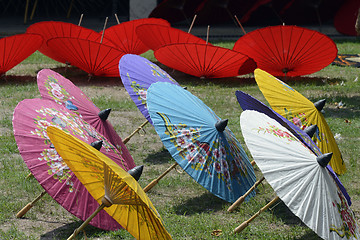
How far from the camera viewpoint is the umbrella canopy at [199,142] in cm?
372

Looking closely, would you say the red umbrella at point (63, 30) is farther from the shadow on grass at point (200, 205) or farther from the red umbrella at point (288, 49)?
the shadow on grass at point (200, 205)

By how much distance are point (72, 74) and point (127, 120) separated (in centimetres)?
247

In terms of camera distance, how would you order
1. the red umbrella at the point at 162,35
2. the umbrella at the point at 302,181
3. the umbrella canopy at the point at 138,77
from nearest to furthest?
1. the umbrella at the point at 302,181
2. the umbrella canopy at the point at 138,77
3. the red umbrella at the point at 162,35

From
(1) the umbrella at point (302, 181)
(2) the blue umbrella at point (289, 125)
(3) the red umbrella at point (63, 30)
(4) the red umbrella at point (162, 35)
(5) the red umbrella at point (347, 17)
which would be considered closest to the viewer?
(1) the umbrella at point (302, 181)

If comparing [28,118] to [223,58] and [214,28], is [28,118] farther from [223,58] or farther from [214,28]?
[214,28]

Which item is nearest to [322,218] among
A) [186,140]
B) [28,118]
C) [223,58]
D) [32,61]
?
[186,140]

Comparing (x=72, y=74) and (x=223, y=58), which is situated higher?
(x=223, y=58)

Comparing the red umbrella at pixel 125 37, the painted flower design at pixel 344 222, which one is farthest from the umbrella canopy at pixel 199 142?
the red umbrella at pixel 125 37

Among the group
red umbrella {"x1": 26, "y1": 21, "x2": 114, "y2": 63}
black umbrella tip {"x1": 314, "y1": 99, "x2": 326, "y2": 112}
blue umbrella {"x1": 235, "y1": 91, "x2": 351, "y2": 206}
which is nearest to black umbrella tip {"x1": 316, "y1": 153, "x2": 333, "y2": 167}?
blue umbrella {"x1": 235, "y1": 91, "x2": 351, "y2": 206}

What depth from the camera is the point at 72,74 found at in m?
8.41

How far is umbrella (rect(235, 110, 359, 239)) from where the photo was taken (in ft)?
9.80

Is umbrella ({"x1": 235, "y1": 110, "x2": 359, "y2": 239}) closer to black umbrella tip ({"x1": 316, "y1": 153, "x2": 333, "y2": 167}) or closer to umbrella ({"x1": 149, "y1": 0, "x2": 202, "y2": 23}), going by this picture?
black umbrella tip ({"x1": 316, "y1": 153, "x2": 333, "y2": 167})

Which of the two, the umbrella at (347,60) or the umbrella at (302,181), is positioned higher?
the umbrella at (302,181)

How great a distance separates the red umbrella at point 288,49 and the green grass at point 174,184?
0.31 m
